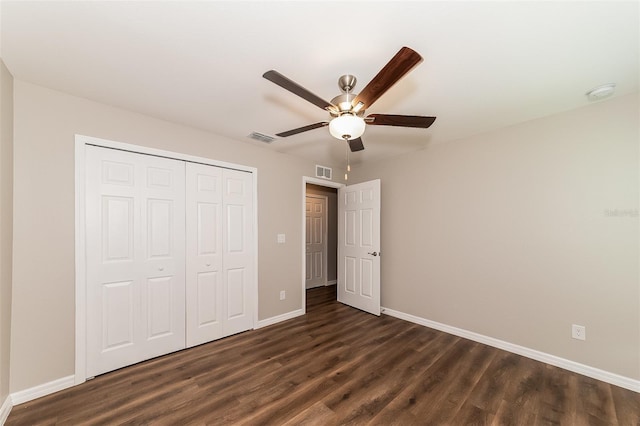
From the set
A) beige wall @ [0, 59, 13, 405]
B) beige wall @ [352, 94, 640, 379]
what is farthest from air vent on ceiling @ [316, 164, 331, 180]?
beige wall @ [0, 59, 13, 405]

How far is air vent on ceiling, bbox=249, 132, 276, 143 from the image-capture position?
3076mm

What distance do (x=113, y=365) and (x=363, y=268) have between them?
315 cm

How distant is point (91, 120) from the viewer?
2.30 m

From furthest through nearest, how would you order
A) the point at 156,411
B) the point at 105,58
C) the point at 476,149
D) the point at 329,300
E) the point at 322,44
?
the point at 329,300
the point at 476,149
the point at 156,411
the point at 105,58
the point at 322,44

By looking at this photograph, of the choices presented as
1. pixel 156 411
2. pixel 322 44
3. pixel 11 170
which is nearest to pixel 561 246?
pixel 322 44

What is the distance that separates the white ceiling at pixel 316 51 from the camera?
1356 mm

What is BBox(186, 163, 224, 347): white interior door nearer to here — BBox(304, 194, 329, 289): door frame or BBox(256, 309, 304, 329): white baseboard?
BBox(256, 309, 304, 329): white baseboard

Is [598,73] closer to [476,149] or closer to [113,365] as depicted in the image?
[476,149]

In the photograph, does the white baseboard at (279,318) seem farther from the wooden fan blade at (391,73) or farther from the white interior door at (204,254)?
the wooden fan blade at (391,73)

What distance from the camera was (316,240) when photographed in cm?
579

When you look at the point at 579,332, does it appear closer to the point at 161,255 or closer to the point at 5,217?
the point at 161,255

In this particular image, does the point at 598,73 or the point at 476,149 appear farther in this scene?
the point at 476,149

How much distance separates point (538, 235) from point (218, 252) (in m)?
3.55

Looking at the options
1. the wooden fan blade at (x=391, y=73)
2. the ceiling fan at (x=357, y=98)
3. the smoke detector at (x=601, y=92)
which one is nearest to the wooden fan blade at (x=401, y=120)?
the ceiling fan at (x=357, y=98)
